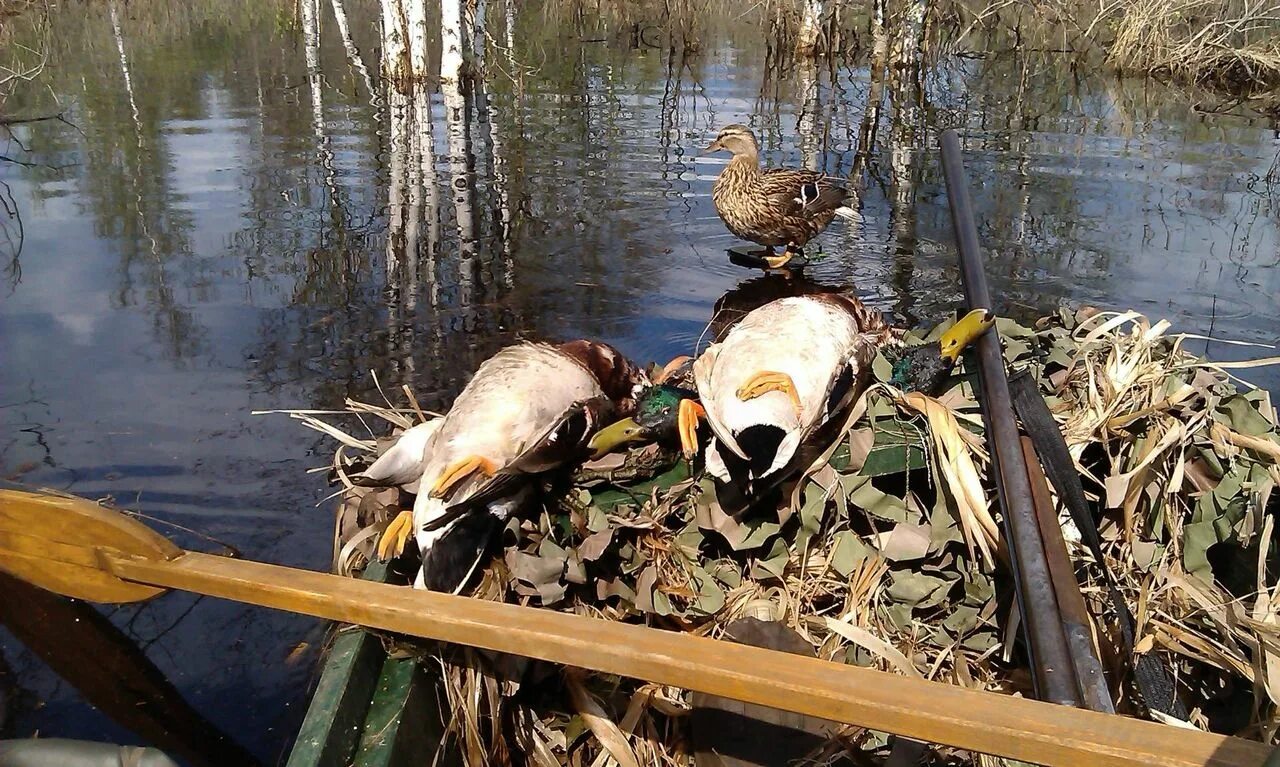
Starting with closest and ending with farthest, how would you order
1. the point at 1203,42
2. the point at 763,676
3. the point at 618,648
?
the point at 763,676 → the point at 618,648 → the point at 1203,42

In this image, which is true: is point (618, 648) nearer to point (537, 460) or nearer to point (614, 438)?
point (537, 460)

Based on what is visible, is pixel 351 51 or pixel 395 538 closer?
pixel 395 538

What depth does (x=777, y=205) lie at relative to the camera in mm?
6230

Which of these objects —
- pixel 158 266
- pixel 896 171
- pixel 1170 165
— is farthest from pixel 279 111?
pixel 1170 165

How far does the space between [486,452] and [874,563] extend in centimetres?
105

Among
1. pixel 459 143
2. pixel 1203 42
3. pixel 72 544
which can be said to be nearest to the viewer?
pixel 72 544

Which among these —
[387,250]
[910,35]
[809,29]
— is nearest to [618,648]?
[387,250]

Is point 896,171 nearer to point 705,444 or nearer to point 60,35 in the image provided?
point 705,444

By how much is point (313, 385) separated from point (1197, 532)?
401cm

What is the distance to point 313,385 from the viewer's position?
4.80 meters

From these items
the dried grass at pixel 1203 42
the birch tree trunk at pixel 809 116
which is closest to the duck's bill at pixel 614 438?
the birch tree trunk at pixel 809 116

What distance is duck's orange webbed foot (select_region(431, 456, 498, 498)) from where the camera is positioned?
2070 mm

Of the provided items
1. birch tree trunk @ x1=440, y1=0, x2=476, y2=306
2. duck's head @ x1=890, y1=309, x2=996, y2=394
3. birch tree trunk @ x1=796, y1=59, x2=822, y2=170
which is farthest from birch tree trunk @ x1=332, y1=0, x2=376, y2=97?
duck's head @ x1=890, y1=309, x2=996, y2=394

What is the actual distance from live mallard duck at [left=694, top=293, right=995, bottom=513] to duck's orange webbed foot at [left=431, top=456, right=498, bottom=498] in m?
0.54
